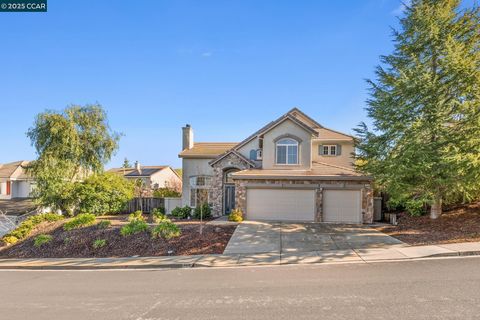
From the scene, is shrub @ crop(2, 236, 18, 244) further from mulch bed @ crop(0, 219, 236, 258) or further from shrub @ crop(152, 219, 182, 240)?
shrub @ crop(152, 219, 182, 240)

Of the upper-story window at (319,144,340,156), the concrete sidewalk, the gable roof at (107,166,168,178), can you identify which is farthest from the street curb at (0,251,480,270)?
the gable roof at (107,166,168,178)

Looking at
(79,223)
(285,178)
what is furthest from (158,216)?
(285,178)

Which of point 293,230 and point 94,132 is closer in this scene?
point 293,230

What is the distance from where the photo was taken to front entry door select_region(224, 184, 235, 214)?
70.1 feet

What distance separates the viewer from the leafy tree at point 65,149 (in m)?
21.7

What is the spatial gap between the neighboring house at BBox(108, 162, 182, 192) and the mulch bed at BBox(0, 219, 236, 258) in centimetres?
1941

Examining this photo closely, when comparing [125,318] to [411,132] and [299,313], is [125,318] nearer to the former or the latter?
[299,313]

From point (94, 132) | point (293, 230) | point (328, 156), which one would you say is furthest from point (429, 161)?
point (94, 132)

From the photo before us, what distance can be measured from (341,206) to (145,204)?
602 inches

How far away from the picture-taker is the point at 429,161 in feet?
44.3

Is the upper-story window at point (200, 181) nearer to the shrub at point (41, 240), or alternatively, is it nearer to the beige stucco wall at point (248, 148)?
the beige stucco wall at point (248, 148)

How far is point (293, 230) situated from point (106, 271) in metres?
8.68

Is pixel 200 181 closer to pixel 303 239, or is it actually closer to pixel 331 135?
pixel 331 135

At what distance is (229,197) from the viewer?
21484mm
